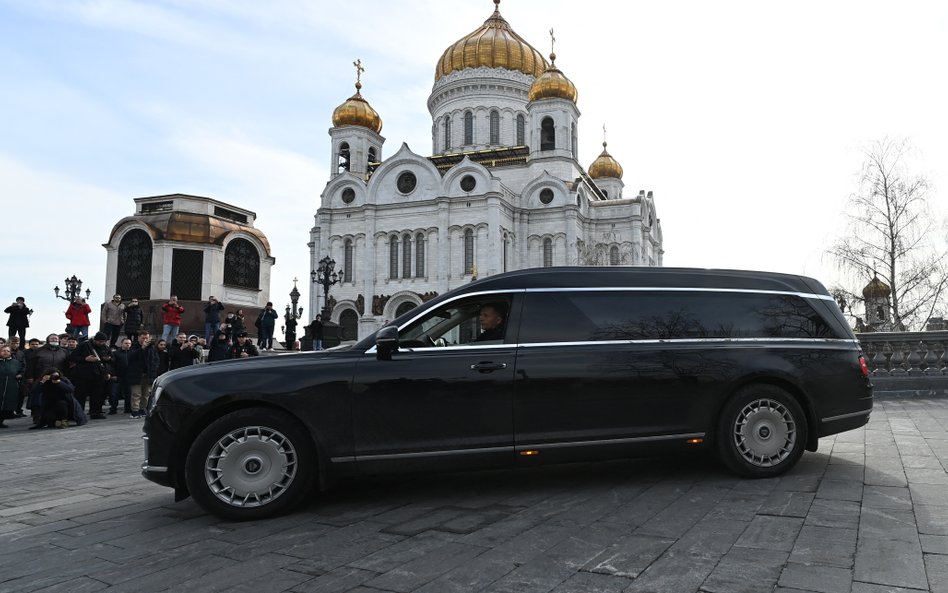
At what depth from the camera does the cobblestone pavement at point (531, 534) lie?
3.09m

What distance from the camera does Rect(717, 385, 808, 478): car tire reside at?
5.11 meters

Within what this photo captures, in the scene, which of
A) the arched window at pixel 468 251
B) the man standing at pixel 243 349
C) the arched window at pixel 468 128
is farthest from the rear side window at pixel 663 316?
the arched window at pixel 468 128

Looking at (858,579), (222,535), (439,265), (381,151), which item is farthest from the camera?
(381,151)

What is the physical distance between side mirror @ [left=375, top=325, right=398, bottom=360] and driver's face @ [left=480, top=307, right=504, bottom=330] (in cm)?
74

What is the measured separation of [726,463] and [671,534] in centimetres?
167

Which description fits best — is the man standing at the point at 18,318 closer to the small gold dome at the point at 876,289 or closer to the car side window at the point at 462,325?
the car side window at the point at 462,325

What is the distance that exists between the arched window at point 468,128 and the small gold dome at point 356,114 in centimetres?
769

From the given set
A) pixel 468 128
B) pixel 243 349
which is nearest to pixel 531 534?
pixel 243 349

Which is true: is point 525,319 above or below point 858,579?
above

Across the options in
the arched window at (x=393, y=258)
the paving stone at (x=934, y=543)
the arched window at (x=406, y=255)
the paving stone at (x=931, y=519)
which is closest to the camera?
the paving stone at (x=934, y=543)

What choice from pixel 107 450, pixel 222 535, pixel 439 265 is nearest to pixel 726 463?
pixel 222 535

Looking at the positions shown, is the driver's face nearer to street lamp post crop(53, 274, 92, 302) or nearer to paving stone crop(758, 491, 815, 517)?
paving stone crop(758, 491, 815, 517)

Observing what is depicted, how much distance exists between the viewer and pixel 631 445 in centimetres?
493

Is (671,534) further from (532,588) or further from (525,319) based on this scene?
(525,319)
